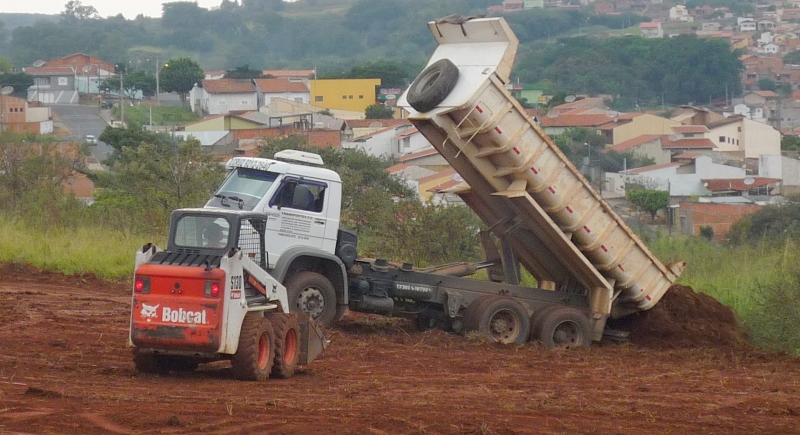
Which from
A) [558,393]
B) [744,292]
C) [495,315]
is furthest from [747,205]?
[558,393]

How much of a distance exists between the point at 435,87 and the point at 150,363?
4895mm

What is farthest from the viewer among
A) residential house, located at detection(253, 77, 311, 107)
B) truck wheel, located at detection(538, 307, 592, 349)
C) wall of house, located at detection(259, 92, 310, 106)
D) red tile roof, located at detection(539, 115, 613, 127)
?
residential house, located at detection(253, 77, 311, 107)

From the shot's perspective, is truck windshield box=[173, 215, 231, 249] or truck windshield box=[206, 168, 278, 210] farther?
truck windshield box=[206, 168, 278, 210]

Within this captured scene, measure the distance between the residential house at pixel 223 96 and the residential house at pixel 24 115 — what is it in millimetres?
17935

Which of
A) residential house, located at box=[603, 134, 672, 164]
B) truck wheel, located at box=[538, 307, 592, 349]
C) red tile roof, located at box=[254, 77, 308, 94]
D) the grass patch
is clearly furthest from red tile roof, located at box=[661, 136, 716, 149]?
truck wheel, located at box=[538, 307, 592, 349]

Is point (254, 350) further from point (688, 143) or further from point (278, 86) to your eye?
point (278, 86)

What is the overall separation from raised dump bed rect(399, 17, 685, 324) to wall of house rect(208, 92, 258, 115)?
90331mm

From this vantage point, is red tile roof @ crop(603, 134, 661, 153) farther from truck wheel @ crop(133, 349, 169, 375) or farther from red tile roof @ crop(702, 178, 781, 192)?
truck wheel @ crop(133, 349, 169, 375)

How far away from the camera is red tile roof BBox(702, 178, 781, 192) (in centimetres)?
5134

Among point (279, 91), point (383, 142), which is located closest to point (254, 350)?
point (383, 142)

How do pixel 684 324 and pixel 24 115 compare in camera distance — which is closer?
pixel 684 324

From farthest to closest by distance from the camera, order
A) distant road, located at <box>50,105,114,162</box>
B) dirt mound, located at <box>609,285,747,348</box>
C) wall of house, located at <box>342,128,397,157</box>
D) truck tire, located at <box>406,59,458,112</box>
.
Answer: distant road, located at <box>50,105,114,162</box> < wall of house, located at <box>342,128,397,157</box> < dirt mound, located at <box>609,285,747,348</box> < truck tire, located at <box>406,59,458,112</box>

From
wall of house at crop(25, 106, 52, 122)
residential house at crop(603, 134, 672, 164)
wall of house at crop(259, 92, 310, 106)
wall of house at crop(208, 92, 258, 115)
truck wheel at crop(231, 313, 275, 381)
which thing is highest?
wall of house at crop(259, 92, 310, 106)

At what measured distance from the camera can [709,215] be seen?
39.5 metres
